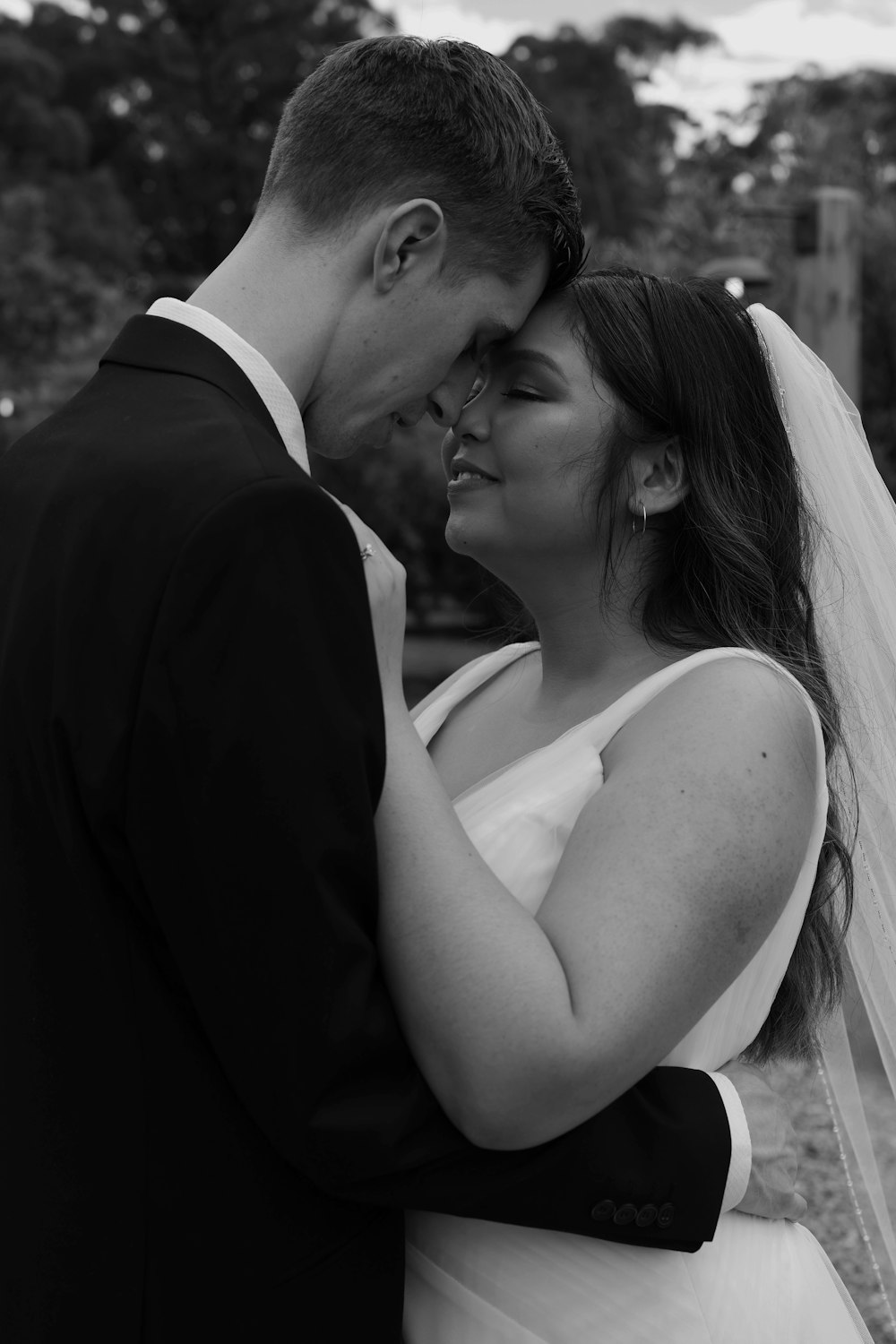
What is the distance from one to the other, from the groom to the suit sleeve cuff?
10 millimetres

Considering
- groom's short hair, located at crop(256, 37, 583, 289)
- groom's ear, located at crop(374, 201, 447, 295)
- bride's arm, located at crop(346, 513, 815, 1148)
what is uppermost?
groom's short hair, located at crop(256, 37, 583, 289)

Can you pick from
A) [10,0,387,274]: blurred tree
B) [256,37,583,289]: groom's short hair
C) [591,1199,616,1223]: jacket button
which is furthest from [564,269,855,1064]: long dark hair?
[10,0,387,274]: blurred tree

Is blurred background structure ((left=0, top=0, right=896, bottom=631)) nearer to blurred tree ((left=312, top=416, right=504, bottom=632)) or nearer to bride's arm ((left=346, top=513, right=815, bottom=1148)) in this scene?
blurred tree ((left=312, top=416, right=504, bottom=632))

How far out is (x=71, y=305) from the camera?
24.6 metres

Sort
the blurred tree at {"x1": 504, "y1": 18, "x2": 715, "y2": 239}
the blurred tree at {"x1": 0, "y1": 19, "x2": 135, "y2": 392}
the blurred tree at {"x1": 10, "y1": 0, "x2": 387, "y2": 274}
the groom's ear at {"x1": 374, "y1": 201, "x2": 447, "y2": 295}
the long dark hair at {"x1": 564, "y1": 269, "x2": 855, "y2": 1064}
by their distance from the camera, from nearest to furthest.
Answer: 1. the groom's ear at {"x1": 374, "y1": 201, "x2": 447, "y2": 295}
2. the long dark hair at {"x1": 564, "y1": 269, "x2": 855, "y2": 1064}
3. the blurred tree at {"x1": 0, "y1": 19, "x2": 135, "y2": 392}
4. the blurred tree at {"x1": 10, "y1": 0, "x2": 387, "y2": 274}
5. the blurred tree at {"x1": 504, "y1": 18, "x2": 715, "y2": 239}

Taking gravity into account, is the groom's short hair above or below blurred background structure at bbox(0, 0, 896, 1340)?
above

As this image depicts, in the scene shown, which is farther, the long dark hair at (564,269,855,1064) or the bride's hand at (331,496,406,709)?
the long dark hair at (564,269,855,1064)

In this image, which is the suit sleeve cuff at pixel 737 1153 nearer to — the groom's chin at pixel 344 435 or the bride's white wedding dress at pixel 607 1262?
the bride's white wedding dress at pixel 607 1262

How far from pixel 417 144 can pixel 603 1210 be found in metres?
1.43

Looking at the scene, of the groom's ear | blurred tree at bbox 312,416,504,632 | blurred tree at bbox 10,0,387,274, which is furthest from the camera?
blurred tree at bbox 10,0,387,274

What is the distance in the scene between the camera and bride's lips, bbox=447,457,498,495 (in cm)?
245

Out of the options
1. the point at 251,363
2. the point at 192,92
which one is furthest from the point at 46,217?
the point at 251,363

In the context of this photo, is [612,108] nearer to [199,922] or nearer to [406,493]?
[406,493]

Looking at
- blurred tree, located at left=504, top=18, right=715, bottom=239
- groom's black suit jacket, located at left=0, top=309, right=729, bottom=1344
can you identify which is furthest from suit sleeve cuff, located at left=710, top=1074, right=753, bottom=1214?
blurred tree, located at left=504, top=18, right=715, bottom=239
